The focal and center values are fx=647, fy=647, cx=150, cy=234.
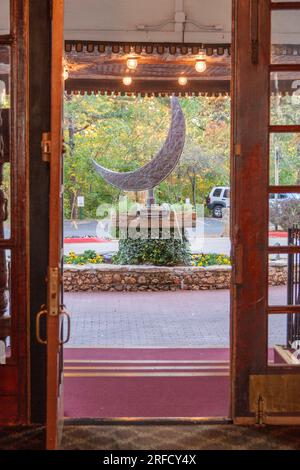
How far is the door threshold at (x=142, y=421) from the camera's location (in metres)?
3.95

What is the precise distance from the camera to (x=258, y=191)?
3910 mm

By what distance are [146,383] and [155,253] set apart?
6.19 meters

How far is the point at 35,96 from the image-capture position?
3854 millimetres

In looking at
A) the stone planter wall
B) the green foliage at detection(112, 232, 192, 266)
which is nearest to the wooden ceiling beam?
the stone planter wall

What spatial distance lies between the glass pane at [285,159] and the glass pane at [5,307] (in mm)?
1715

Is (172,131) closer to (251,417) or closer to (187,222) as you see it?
(187,222)

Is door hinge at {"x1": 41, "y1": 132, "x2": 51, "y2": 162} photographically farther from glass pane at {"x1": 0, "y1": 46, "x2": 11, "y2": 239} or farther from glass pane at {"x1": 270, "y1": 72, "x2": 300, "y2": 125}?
glass pane at {"x1": 270, "y1": 72, "x2": 300, "y2": 125}

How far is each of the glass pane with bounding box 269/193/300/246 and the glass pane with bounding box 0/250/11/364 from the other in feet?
5.38

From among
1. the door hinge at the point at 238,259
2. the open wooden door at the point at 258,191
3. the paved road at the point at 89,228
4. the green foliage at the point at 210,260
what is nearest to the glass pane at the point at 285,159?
the open wooden door at the point at 258,191

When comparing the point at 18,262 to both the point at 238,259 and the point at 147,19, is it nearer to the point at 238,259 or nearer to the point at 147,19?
the point at 238,259

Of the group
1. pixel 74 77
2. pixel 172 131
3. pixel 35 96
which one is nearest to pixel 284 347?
pixel 35 96

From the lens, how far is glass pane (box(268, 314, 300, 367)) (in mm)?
4170

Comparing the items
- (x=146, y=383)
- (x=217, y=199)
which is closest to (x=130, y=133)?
(x=217, y=199)
